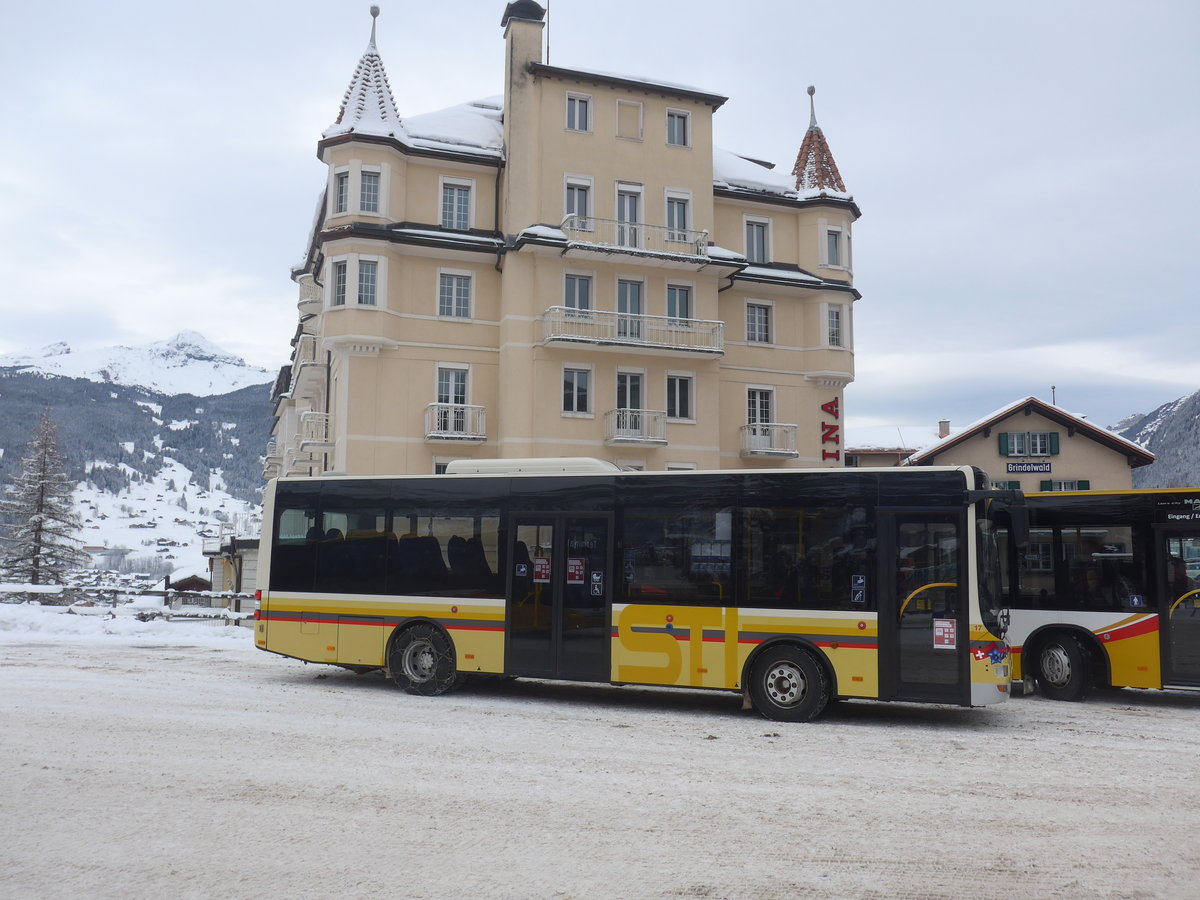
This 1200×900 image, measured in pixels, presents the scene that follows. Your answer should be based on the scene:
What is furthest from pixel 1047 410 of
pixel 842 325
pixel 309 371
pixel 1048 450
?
pixel 309 371

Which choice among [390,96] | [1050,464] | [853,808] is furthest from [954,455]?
[853,808]

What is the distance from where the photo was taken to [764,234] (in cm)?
3894

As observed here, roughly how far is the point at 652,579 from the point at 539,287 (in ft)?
72.0

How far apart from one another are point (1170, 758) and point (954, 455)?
5266 centimetres

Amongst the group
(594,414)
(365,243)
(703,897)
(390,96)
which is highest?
(390,96)

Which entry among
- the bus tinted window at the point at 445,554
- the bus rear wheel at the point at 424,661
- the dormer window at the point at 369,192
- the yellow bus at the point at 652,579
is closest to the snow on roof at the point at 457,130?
the dormer window at the point at 369,192

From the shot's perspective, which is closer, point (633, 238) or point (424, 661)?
point (424, 661)

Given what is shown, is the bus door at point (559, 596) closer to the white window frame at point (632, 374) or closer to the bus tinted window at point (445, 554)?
the bus tinted window at point (445, 554)

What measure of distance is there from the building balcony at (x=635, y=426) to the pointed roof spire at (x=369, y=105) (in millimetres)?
11677

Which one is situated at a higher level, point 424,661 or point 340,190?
point 340,190

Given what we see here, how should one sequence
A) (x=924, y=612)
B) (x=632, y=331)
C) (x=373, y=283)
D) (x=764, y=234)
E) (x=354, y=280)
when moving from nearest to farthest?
(x=924, y=612) < (x=354, y=280) < (x=373, y=283) < (x=632, y=331) < (x=764, y=234)

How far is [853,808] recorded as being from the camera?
7980 mm

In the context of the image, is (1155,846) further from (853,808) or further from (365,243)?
(365,243)

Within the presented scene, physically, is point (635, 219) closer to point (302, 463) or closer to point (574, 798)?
point (302, 463)
